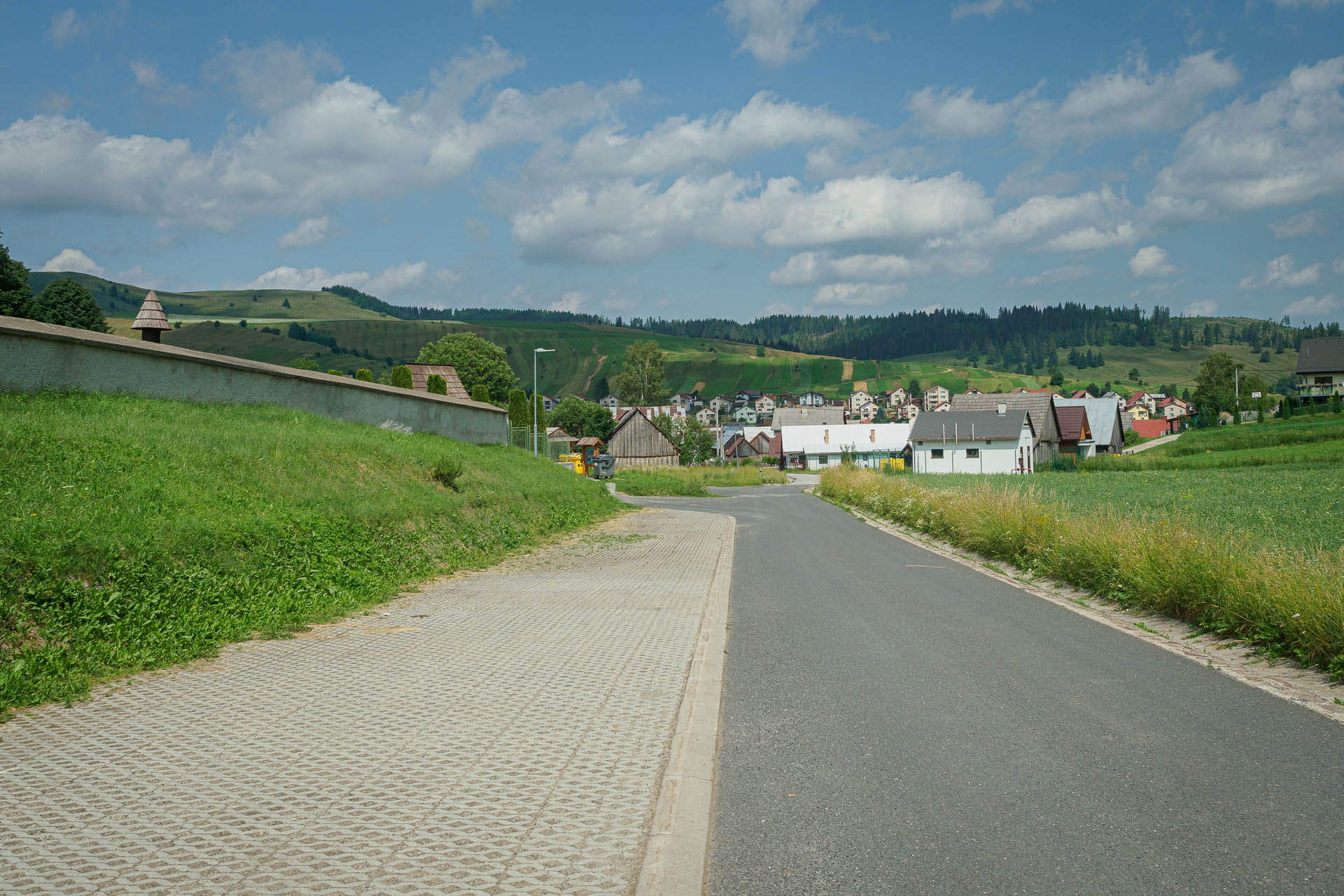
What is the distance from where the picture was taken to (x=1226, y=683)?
668 cm

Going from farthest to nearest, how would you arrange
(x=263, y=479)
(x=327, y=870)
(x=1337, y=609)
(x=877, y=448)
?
(x=877, y=448), (x=263, y=479), (x=1337, y=609), (x=327, y=870)

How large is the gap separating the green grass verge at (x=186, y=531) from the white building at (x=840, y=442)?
3482 inches

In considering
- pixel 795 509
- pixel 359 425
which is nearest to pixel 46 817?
pixel 359 425

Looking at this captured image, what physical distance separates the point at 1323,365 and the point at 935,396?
110 m

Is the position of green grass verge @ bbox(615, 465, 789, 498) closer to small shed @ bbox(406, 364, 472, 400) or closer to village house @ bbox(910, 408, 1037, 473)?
small shed @ bbox(406, 364, 472, 400)

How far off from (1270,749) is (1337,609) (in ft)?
8.22

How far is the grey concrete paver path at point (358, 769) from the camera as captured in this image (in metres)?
3.58

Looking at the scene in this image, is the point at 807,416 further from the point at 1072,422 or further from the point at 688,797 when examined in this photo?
the point at 688,797

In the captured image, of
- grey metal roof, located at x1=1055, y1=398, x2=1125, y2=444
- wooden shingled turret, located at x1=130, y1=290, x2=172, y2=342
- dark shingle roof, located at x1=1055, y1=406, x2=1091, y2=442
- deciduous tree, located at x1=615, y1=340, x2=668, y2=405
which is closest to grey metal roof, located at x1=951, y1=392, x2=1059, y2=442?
dark shingle roof, located at x1=1055, y1=406, x2=1091, y2=442

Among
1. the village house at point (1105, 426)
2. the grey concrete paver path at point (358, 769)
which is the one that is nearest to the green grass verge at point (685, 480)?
A: the village house at point (1105, 426)

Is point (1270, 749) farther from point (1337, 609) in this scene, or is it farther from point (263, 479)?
point (263, 479)

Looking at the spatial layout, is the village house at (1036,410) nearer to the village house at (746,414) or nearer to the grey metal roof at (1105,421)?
the grey metal roof at (1105,421)

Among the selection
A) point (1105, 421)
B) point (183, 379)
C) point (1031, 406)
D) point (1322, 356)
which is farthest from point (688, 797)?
point (1322, 356)

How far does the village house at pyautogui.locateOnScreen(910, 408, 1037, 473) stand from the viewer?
2625 inches
